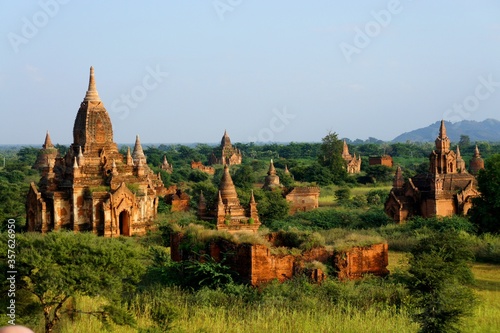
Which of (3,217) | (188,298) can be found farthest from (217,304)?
(3,217)

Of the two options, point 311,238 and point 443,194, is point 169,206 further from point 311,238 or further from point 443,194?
point 311,238

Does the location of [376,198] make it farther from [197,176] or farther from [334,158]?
[197,176]

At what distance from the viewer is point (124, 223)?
28234 mm

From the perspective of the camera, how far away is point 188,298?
51.7 feet

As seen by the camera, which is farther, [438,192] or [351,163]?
[351,163]

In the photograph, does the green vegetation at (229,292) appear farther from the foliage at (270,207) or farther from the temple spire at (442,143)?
the foliage at (270,207)

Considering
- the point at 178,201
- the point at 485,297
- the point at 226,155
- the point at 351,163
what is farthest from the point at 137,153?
the point at 226,155

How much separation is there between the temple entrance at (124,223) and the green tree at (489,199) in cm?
1494

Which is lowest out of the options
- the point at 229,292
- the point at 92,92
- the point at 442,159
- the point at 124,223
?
the point at 229,292

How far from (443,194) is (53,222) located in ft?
62.3

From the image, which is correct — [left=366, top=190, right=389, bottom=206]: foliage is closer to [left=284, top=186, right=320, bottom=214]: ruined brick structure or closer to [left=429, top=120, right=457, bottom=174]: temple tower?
[left=284, top=186, right=320, bottom=214]: ruined brick structure

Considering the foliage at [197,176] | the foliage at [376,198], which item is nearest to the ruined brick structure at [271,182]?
the foliage at [376,198]

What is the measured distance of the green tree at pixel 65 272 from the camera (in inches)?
476

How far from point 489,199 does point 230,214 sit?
10.8m
